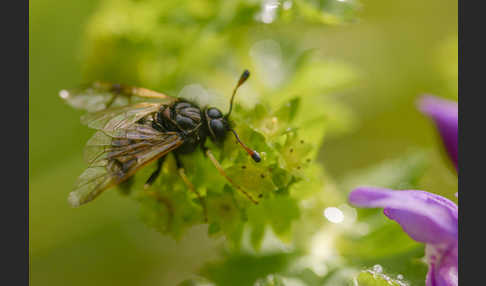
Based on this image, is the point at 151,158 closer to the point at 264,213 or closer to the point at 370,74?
the point at 264,213

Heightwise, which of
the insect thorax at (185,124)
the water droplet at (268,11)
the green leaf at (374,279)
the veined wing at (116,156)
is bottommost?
the green leaf at (374,279)

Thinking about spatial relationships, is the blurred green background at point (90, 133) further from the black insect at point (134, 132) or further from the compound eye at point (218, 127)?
the compound eye at point (218, 127)

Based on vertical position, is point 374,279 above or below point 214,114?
below

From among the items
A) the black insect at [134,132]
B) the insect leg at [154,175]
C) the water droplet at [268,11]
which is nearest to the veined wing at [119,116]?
the black insect at [134,132]

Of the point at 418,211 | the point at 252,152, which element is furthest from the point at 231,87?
the point at 418,211

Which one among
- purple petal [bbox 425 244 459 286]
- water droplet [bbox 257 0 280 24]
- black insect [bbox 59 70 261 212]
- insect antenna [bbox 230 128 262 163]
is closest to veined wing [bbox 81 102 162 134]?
black insect [bbox 59 70 261 212]

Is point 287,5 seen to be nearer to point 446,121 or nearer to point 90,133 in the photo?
point 446,121
